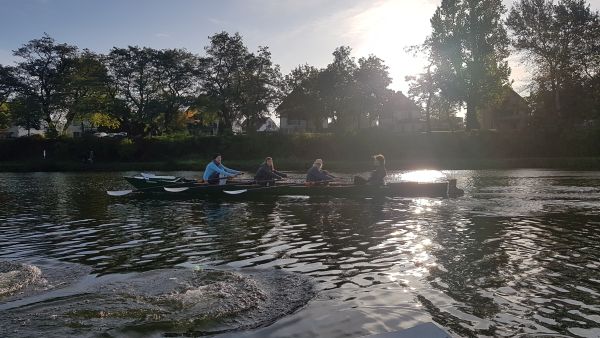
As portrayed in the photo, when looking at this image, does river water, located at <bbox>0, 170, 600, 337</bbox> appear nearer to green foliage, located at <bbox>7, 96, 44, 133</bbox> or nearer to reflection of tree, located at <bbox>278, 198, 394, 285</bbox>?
reflection of tree, located at <bbox>278, 198, 394, 285</bbox>

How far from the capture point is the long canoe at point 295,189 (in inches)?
985

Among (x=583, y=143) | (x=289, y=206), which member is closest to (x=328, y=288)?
(x=289, y=206)

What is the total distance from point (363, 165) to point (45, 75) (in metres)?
52.3

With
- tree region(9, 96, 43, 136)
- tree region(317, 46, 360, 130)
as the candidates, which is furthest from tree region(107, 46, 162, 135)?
tree region(317, 46, 360, 130)

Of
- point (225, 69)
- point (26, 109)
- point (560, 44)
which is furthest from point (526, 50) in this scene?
point (26, 109)

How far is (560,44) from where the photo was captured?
6216cm

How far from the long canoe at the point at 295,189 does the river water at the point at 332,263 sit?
1481 millimetres

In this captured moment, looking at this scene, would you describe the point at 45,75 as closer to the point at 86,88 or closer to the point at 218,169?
the point at 86,88

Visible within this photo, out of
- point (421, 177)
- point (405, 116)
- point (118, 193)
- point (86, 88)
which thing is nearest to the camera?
point (118, 193)

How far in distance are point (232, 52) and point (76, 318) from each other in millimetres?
69804

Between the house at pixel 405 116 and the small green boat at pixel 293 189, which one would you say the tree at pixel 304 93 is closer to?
the house at pixel 405 116

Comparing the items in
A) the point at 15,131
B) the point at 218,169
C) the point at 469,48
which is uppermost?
the point at 469,48

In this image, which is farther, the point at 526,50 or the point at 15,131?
the point at 15,131

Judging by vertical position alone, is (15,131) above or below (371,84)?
Answer: below
